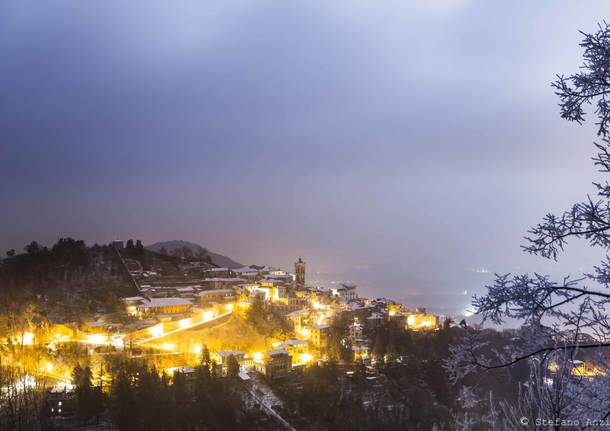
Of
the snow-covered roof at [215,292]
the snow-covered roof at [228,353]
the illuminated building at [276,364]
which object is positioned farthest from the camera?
the snow-covered roof at [215,292]

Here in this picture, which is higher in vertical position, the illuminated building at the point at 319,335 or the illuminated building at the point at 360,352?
the illuminated building at the point at 319,335

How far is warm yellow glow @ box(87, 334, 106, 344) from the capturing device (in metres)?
20.4

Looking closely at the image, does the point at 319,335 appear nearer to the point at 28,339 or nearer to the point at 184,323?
the point at 184,323

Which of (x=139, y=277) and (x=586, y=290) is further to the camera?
(x=139, y=277)

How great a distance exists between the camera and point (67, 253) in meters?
31.1

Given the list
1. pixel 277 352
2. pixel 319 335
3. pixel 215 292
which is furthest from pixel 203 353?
pixel 215 292

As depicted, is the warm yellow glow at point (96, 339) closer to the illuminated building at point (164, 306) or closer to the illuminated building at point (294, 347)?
the illuminated building at point (164, 306)

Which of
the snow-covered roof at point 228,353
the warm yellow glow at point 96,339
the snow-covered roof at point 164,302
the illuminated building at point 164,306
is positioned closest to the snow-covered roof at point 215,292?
the snow-covered roof at point 164,302

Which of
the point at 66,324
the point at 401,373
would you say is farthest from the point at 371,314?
the point at 66,324

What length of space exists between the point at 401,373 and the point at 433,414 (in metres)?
3.58

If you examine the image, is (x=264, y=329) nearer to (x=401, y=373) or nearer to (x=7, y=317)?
(x=401, y=373)

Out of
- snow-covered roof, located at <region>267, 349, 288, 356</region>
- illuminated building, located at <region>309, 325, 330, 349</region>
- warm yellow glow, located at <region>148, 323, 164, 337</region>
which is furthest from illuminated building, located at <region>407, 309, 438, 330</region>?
warm yellow glow, located at <region>148, 323, 164, 337</region>

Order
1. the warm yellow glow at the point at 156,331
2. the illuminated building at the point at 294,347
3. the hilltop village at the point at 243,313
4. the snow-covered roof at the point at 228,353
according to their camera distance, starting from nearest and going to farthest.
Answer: the snow-covered roof at the point at 228,353, the hilltop village at the point at 243,313, the warm yellow glow at the point at 156,331, the illuminated building at the point at 294,347

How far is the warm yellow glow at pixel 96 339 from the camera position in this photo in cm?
2044
